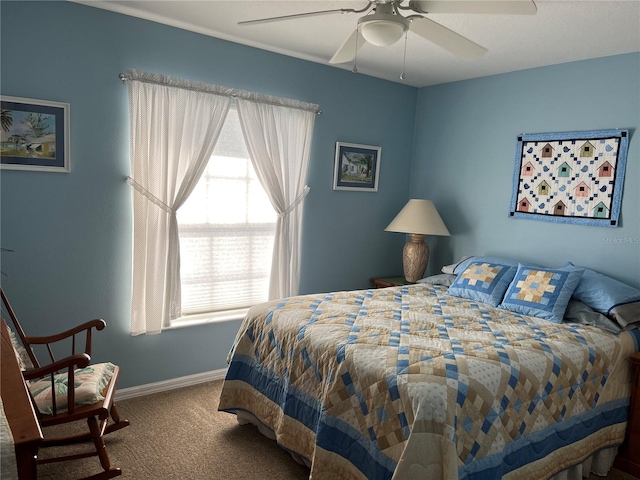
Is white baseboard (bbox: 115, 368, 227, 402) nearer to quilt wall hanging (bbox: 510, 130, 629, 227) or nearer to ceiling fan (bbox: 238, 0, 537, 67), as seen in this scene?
ceiling fan (bbox: 238, 0, 537, 67)

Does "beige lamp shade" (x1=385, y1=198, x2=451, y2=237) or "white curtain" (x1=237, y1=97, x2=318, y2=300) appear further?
"beige lamp shade" (x1=385, y1=198, x2=451, y2=237)

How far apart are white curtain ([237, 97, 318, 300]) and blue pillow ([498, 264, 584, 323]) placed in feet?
5.41

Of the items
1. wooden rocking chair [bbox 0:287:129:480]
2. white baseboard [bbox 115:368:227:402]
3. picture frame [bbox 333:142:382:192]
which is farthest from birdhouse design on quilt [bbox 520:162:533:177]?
wooden rocking chair [bbox 0:287:129:480]

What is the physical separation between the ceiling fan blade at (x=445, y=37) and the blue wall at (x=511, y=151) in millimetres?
1508

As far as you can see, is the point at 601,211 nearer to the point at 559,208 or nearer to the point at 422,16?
the point at 559,208

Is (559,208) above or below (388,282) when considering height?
above

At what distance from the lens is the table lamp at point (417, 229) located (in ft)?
13.0

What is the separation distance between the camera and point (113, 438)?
2.66m

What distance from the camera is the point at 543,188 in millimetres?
3570

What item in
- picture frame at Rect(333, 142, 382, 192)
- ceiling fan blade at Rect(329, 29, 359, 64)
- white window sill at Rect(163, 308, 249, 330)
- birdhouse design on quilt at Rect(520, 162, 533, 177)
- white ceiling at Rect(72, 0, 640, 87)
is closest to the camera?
ceiling fan blade at Rect(329, 29, 359, 64)

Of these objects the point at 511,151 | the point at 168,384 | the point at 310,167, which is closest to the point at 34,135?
the point at 168,384

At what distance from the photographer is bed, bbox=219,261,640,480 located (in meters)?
1.86

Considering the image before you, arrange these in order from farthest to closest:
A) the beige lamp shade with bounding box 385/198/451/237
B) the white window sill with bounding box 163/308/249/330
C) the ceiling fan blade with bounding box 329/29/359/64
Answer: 1. the beige lamp shade with bounding box 385/198/451/237
2. the white window sill with bounding box 163/308/249/330
3. the ceiling fan blade with bounding box 329/29/359/64

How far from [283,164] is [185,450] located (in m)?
2.13
